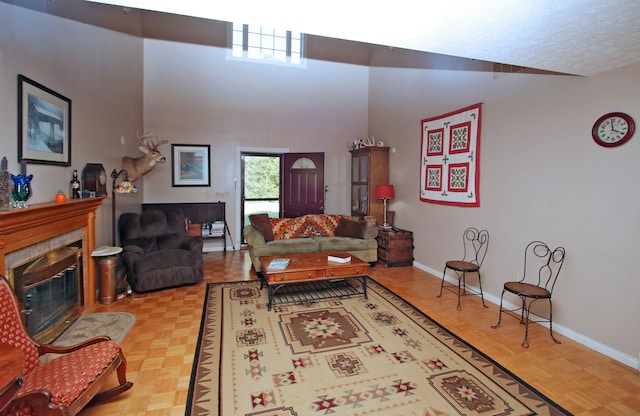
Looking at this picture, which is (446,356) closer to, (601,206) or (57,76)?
(601,206)

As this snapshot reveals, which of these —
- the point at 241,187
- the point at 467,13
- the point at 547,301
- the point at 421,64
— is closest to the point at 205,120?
the point at 241,187

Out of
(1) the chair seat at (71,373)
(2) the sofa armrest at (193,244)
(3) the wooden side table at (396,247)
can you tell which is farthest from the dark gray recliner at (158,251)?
(3) the wooden side table at (396,247)

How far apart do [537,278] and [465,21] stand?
8.81 feet

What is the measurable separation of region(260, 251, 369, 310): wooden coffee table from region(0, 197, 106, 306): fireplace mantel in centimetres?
190

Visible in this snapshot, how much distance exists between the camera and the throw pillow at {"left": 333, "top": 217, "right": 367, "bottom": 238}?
17.0ft

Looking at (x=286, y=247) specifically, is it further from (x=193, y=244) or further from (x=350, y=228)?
(x=193, y=244)

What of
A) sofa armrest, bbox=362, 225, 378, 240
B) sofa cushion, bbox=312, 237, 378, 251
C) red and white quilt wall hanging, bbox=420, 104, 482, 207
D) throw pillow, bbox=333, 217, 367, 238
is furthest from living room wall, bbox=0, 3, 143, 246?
red and white quilt wall hanging, bbox=420, 104, 482, 207

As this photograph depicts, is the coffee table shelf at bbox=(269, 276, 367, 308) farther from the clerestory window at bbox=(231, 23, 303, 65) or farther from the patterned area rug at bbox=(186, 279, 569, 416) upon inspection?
the clerestory window at bbox=(231, 23, 303, 65)

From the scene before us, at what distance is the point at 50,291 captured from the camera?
281 centimetres

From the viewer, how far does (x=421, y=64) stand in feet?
16.9

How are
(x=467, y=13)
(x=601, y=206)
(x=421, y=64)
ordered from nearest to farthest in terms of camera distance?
(x=467, y=13), (x=601, y=206), (x=421, y=64)

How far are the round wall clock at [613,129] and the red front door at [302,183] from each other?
15.2ft

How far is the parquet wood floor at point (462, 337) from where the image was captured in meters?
2.08

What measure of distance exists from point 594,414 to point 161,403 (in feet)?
8.84
